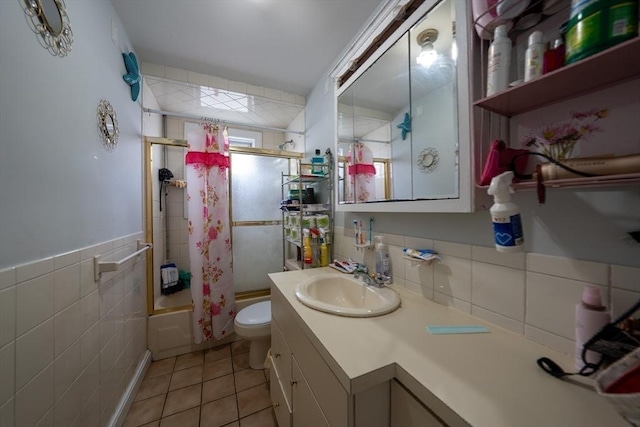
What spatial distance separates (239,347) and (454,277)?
188cm

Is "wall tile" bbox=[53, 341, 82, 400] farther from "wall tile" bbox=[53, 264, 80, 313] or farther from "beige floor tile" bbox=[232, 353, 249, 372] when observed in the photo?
"beige floor tile" bbox=[232, 353, 249, 372]

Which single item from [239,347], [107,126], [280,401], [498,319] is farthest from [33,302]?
[239,347]

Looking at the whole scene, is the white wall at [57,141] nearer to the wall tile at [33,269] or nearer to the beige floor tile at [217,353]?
the wall tile at [33,269]

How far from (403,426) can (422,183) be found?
81 cm

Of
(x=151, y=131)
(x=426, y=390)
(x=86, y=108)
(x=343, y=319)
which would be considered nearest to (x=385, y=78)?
(x=343, y=319)

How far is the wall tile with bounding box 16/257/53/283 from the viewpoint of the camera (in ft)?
2.03

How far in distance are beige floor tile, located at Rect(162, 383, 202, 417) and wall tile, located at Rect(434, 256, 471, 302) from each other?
1.61 meters

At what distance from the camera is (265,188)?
2.28 metres

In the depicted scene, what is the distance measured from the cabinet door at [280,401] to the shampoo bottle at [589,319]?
38.9 inches

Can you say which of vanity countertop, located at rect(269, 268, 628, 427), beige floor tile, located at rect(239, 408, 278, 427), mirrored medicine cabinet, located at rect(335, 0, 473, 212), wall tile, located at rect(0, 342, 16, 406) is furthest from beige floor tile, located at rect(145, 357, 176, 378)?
mirrored medicine cabinet, located at rect(335, 0, 473, 212)

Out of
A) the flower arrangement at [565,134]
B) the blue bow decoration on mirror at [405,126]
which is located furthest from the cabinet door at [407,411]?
the blue bow decoration on mirror at [405,126]

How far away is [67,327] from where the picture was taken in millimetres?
809

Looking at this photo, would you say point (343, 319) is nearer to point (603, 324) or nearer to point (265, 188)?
point (603, 324)

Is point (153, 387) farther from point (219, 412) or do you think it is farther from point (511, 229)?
point (511, 229)
